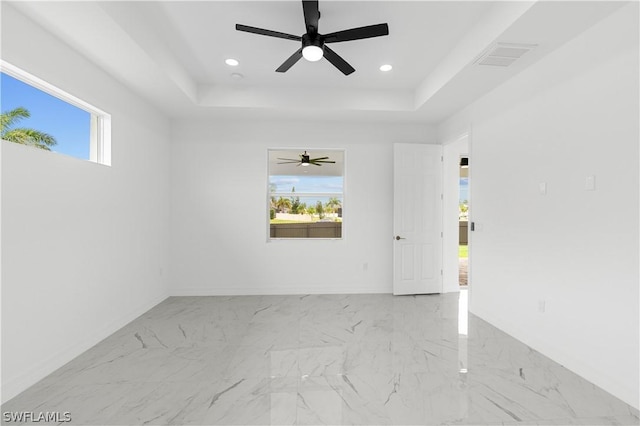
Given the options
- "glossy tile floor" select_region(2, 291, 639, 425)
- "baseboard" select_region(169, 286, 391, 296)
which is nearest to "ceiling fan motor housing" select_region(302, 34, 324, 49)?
"glossy tile floor" select_region(2, 291, 639, 425)

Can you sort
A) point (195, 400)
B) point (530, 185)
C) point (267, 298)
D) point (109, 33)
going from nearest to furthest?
point (195, 400) < point (109, 33) < point (530, 185) < point (267, 298)

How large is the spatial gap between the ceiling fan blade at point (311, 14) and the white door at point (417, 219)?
98.2 inches

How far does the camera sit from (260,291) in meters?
4.46

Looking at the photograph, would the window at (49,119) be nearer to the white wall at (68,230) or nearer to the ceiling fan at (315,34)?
the white wall at (68,230)

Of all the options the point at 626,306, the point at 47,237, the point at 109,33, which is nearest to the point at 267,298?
the point at 47,237

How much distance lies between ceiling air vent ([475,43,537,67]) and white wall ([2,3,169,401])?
134 inches

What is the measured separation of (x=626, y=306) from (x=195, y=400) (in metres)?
2.90

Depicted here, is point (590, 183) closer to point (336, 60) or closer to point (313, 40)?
point (336, 60)

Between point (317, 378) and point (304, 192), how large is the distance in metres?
2.93

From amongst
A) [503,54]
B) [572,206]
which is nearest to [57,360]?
[572,206]

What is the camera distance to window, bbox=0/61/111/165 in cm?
212

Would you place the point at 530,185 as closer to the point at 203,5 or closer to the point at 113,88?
the point at 203,5

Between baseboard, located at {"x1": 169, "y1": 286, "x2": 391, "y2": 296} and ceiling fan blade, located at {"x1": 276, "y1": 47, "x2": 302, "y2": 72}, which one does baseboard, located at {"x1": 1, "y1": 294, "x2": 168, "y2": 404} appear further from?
ceiling fan blade, located at {"x1": 276, "y1": 47, "x2": 302, "y2": 72}

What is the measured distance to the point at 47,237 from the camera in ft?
7.54
